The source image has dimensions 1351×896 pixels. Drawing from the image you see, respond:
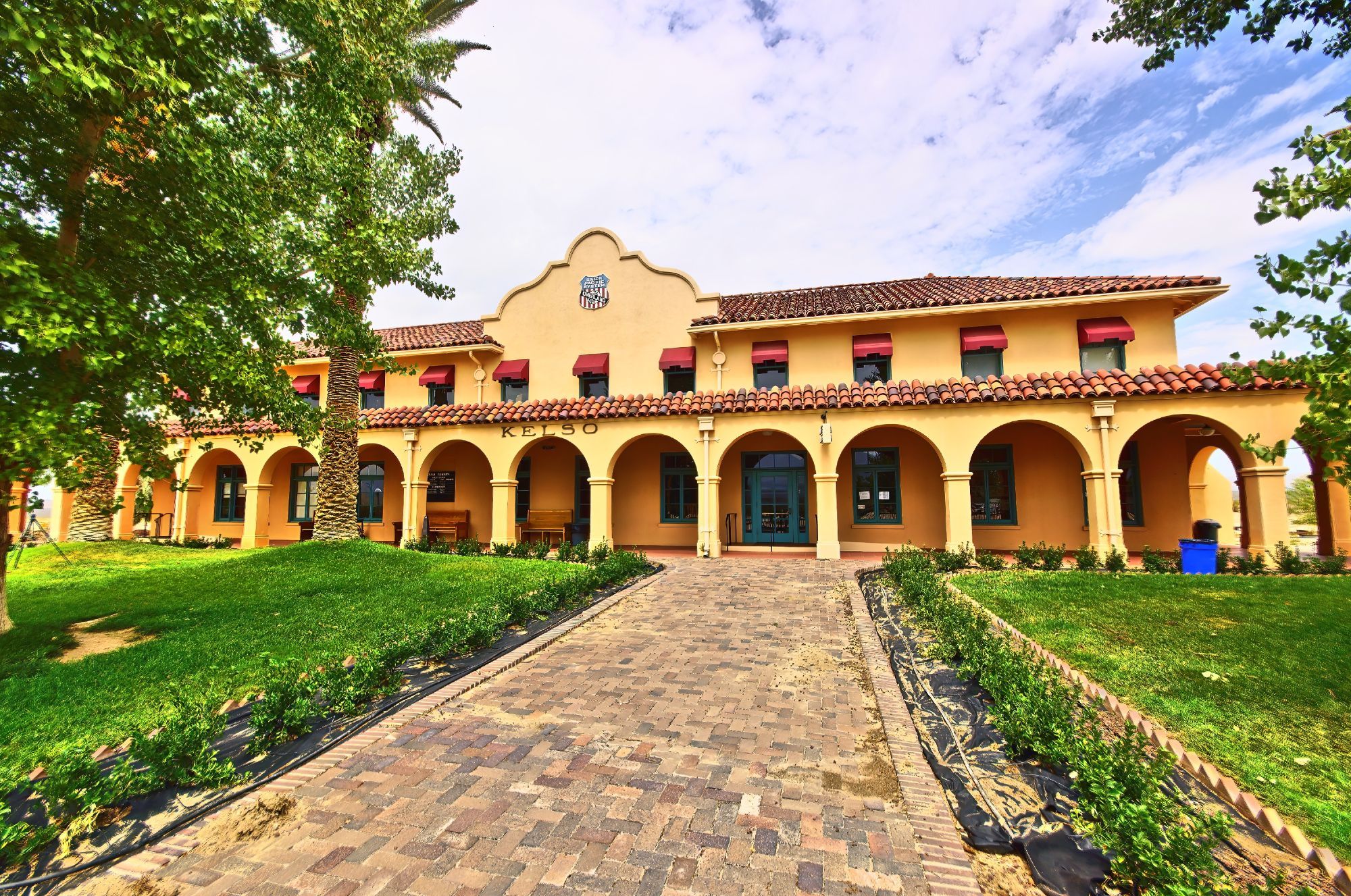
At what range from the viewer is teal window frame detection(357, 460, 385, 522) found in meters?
21.1

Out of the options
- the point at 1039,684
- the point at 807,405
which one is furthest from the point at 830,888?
the point at 807,405

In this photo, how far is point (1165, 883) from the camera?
271cm

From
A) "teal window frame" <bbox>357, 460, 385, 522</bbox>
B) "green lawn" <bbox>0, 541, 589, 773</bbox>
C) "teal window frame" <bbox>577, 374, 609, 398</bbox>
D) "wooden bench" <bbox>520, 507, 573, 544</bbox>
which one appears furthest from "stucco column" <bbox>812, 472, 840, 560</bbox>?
"teal window frame" <bbox>357, 460, 385, 522</bbox>

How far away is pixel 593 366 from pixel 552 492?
4525mm

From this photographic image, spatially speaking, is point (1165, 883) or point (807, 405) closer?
point (1165, 883)

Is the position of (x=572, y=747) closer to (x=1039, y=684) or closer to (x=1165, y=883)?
(x=1165, y=883)

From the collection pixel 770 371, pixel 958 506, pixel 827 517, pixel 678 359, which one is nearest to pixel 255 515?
pixel 678 359

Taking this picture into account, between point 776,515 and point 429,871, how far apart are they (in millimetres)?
15454

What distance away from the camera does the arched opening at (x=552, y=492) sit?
60.8 feet

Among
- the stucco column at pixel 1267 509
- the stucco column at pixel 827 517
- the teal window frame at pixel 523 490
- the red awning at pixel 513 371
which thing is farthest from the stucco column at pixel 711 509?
the stucco column at pixel 1267 509

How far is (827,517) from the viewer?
1505 cm

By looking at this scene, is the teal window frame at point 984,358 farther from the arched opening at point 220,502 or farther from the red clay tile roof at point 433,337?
the arched opening at point 220,502

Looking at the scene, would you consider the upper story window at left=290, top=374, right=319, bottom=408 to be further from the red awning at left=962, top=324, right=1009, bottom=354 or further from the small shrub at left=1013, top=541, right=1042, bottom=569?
the small shrub at left=1013, top=541, right=1042, bottom=569

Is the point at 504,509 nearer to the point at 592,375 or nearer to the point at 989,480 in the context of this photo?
the point at 592,375
